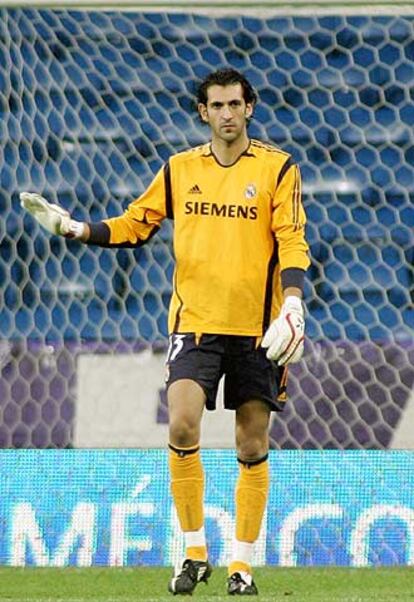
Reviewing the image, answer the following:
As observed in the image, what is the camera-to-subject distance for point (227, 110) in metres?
5.69

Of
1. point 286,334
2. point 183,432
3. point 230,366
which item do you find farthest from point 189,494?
point 286,334

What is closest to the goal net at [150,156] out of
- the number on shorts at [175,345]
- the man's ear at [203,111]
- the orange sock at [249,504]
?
the orange sock at [249,504]

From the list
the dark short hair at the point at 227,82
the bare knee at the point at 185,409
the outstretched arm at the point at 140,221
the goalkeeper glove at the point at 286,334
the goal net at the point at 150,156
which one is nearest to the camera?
the goalkeeper glove at the point at 286,334

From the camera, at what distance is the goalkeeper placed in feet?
18.6

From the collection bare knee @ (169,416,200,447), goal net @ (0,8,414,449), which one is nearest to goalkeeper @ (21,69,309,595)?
bare knee @ (169,416,200,447)

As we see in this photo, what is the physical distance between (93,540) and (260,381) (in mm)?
1621

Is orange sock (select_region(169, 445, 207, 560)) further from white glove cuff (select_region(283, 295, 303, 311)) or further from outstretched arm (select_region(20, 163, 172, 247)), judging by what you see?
outstretched arm (select_region(20, 163, 172, 247))

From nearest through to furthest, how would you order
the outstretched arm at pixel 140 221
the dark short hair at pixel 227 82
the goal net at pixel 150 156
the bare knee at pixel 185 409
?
the bare knee at pixel 185 409
the dark short hair at pixel 227 82
the outstretched arm at pixel 140 221
the goal net at pixel 150 156

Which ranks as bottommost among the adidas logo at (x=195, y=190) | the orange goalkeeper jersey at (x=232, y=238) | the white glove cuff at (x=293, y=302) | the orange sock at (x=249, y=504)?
the orange sock at (x=249, y=504)

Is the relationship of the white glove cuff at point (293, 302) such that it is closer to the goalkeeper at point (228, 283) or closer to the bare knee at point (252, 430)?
the goalkeeper at point (228, 283)

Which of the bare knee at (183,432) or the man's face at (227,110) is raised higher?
the man's face at (227,110)

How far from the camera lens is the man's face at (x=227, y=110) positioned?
18.6 ft

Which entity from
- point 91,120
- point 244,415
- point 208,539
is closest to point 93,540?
point 208,539

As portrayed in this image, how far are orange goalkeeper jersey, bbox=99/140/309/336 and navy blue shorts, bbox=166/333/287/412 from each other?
0.04 m
